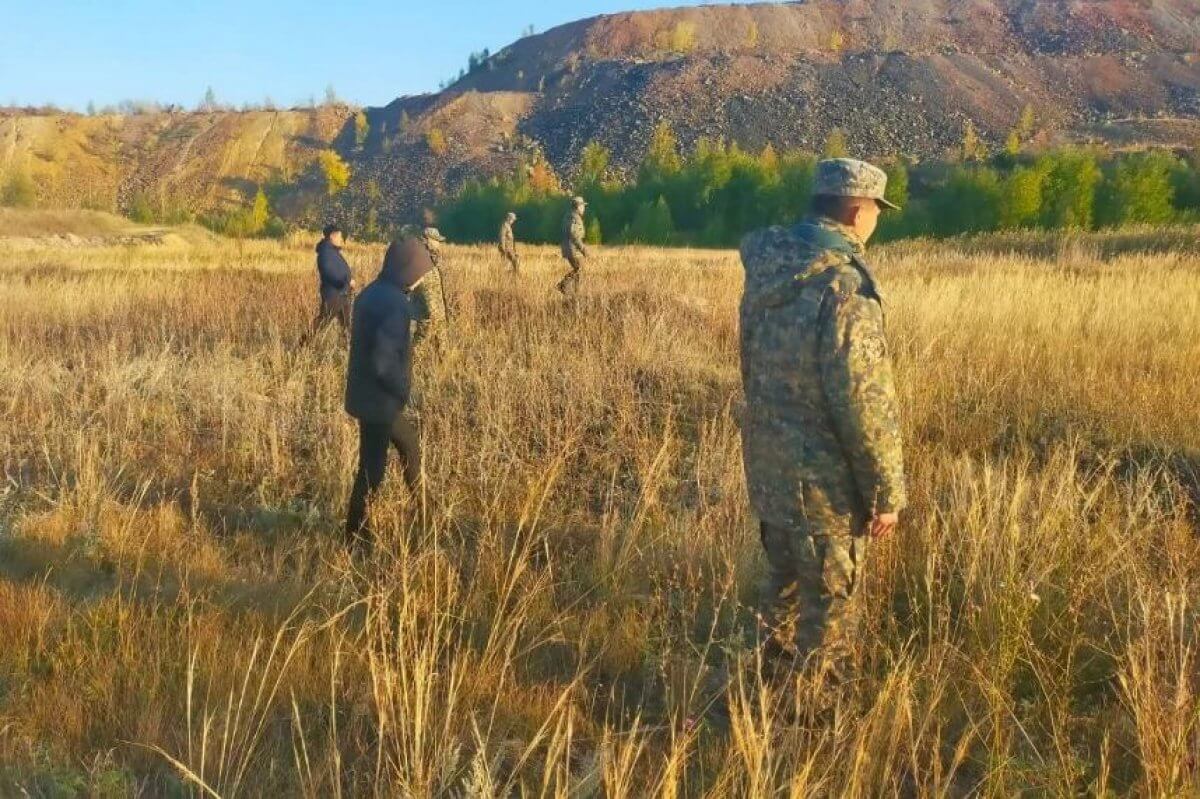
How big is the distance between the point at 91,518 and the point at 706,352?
5.64 metres

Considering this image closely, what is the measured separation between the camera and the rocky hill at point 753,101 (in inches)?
3664

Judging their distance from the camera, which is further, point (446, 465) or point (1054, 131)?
point (1054, 131)

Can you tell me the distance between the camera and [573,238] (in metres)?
13.4

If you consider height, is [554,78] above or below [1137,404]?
above

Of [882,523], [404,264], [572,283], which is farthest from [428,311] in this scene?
[882,523]

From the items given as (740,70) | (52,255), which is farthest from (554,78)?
(52,255)

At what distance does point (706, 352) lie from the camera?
860 cm

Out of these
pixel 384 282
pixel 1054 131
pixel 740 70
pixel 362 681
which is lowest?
pixel 362 681

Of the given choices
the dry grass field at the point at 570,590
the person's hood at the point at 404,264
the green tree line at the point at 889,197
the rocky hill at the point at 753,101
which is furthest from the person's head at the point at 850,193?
the rocky hill at the point at 753,101

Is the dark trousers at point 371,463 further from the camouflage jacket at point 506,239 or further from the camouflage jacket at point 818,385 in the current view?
the camouflage jacket at point 506,239

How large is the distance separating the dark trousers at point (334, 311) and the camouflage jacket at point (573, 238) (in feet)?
14.0

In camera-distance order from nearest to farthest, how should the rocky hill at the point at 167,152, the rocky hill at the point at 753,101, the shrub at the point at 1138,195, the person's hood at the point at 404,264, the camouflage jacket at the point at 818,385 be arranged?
1. the camouflage jacket at the point at 818,385
2. the person's hood at the point at 404,264
3. the shrub at the point at 1138,195
4. the rocky hill at the point at 753,101
5. the rocky hill at the point at 167,152

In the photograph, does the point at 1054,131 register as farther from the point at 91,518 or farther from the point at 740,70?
the point at 91,518

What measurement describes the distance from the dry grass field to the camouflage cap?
1.37 meters
